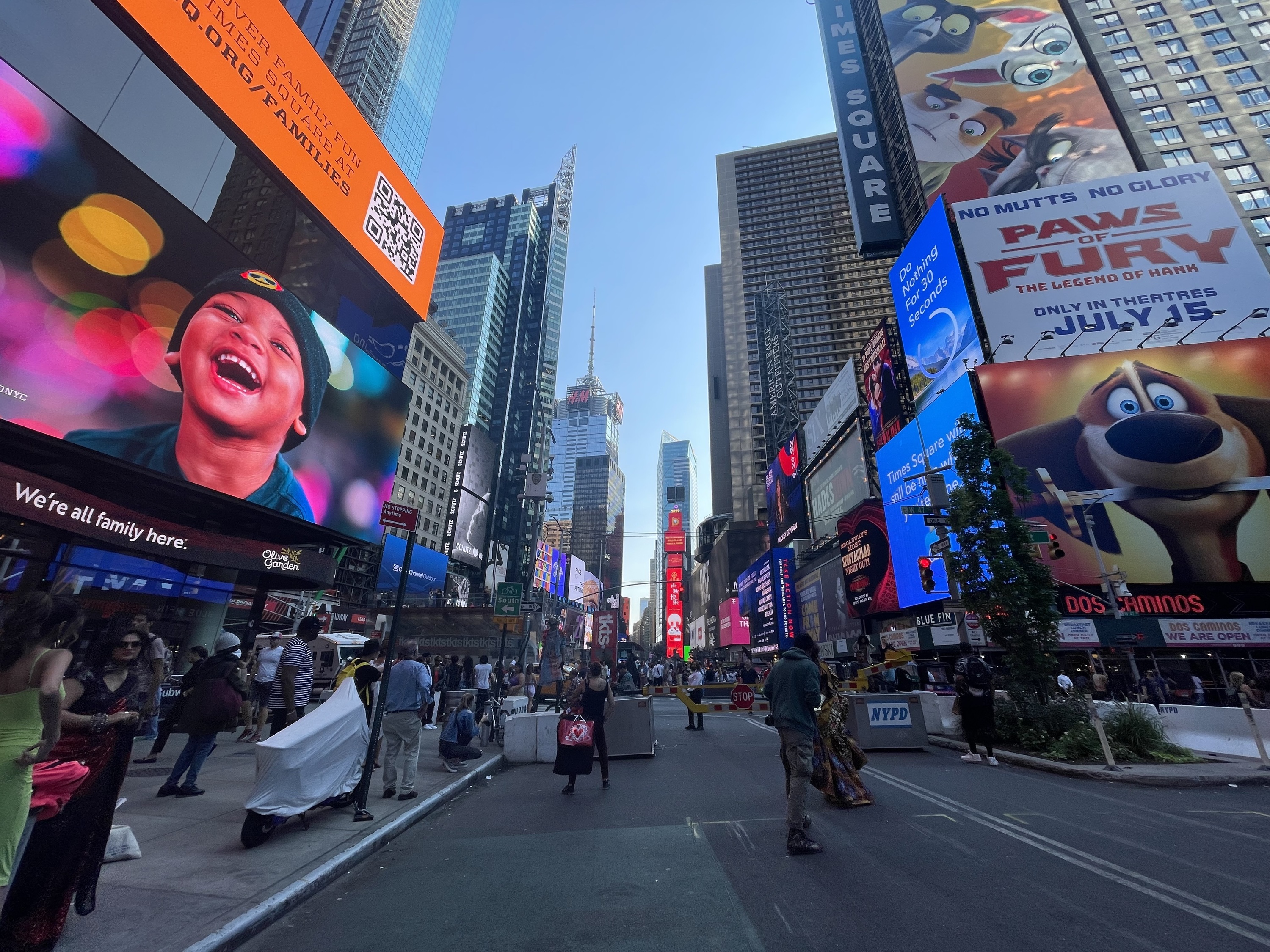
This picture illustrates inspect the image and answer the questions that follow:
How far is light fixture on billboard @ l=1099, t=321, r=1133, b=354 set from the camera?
1114 inches

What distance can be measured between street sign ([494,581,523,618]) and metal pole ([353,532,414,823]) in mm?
12659

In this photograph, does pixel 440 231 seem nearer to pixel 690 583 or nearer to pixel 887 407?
pixel 887 407

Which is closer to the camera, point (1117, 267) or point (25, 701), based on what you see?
point (25, 701)

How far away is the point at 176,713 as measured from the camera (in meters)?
6.86

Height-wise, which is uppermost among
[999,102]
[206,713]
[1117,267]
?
[999,102]

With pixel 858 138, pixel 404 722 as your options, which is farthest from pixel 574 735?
pixel 858 138

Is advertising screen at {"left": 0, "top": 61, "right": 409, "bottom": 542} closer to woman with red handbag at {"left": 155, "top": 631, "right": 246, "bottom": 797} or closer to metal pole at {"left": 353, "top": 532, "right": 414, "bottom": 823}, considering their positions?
woman with red handbag at {"left": 155, "top": 631, "right": 246, "bottom": 797}

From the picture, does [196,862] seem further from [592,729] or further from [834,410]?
[834,410]

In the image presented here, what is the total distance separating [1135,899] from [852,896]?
1955mm

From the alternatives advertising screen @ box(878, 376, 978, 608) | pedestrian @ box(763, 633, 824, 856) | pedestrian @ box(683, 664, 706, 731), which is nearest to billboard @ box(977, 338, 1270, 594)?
advertising screen @ box(878, 376, 978, 608)

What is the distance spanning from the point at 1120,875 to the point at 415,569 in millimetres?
55267

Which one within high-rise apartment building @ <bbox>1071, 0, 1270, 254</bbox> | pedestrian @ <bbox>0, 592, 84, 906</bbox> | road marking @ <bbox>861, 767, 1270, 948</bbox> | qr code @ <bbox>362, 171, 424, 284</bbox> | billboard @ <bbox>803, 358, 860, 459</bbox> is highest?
high-rise apartment building @ <bbox>1071, 0, 1270, 254</bbox>

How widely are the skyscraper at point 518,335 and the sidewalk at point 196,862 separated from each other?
3232 inches

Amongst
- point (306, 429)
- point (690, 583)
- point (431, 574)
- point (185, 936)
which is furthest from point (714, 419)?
point (185, 936)
